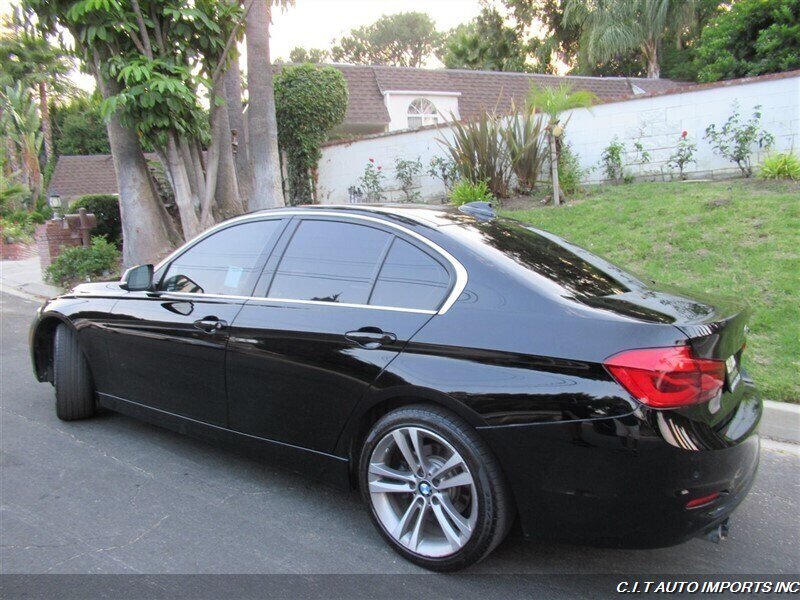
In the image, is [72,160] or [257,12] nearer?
[257,12]

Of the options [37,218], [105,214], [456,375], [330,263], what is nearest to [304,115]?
Answer: [105,214]

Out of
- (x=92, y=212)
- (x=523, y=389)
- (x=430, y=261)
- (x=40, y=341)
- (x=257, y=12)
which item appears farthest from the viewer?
(x=92, y=212)

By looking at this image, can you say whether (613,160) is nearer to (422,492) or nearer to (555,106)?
(555,106)

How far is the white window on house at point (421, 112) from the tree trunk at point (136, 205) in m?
12.7

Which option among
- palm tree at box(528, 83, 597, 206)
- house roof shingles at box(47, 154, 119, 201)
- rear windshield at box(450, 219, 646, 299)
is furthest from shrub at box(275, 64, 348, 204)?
house roof shingles at box(47, 154, 119, 201)

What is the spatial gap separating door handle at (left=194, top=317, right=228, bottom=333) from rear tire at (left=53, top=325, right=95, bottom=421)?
1446mm

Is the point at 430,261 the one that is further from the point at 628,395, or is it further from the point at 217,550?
the point at 217,550

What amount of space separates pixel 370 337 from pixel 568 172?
802 centimetres

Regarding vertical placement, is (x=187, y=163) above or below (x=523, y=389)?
above

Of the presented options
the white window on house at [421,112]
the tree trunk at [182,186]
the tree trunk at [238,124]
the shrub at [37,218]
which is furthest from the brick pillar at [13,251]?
the white window on house at [421,112]

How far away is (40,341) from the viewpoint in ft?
15.9

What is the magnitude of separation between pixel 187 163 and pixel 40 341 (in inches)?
209

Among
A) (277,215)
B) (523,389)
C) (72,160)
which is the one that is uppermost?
(72,160)

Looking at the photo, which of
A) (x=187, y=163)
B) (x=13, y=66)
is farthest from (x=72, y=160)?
(x=187, y=163)
